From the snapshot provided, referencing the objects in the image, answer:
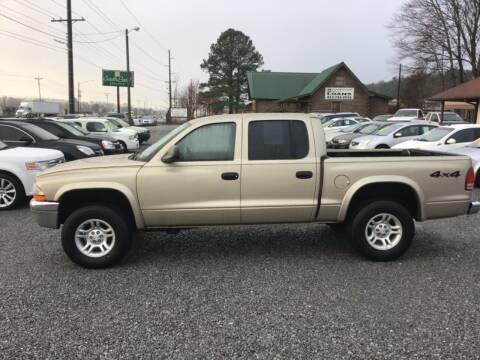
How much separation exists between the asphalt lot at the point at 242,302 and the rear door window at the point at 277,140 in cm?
133

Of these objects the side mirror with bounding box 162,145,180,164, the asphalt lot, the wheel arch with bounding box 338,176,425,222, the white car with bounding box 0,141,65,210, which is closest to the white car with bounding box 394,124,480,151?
the asphalt lot

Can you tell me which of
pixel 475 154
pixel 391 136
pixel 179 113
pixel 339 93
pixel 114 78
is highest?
pixel 114 78

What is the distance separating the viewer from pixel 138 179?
4801 mm

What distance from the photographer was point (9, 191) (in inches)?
317

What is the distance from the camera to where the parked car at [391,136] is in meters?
15.5

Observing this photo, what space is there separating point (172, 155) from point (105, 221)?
1.09m

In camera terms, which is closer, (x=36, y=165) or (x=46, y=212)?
(x=46, y=212)

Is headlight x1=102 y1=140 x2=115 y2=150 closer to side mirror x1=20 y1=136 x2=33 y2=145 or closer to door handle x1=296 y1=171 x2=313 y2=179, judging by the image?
side mirror x1=20 y1=136 x2=33 y2=145

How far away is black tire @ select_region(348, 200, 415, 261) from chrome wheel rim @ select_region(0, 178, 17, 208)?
251 inches

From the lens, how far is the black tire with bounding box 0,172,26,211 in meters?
8.05

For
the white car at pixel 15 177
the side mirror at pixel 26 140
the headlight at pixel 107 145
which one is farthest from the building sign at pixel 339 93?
the white car at pixel 15 177

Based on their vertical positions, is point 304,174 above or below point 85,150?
below

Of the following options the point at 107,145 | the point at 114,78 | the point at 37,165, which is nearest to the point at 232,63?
the point at 114,78

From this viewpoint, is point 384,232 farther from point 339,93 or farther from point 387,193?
point 339,93
